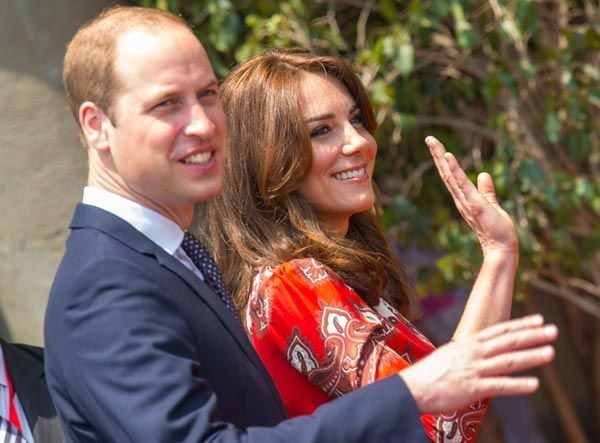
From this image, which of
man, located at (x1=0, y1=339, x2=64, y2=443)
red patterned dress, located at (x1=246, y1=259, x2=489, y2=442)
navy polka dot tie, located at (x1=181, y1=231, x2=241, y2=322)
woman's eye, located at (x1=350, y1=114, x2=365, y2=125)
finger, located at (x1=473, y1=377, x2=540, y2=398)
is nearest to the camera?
finger, located at (x1=473, y1=377, x2=540, y2=398)

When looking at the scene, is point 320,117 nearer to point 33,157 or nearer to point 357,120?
point 357,120

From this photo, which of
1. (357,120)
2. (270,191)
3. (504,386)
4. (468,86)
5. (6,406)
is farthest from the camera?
(468,86)

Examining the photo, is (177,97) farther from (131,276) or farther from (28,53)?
(28,53)

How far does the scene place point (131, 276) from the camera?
1801mm

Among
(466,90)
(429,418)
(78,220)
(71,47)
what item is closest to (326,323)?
(429,418)

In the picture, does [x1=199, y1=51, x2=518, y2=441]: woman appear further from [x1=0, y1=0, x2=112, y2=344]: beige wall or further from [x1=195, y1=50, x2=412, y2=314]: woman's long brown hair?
[x1=0, y1=0, x2=112, y2=344]: beige wall

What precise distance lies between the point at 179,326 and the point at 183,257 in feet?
0.91

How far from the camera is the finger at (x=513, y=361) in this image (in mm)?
1681

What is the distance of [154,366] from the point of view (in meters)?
1.70

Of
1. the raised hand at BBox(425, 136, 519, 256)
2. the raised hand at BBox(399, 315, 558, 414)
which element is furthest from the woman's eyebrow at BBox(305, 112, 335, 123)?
the raised hand at BBox(399, 315, 558, 414)

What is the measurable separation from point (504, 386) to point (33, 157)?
2378mm

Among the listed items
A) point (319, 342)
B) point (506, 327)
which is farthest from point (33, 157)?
point (506, 327)

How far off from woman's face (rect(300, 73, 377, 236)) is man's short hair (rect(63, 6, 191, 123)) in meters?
0.75

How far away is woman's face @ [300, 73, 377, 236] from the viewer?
2699 mm
